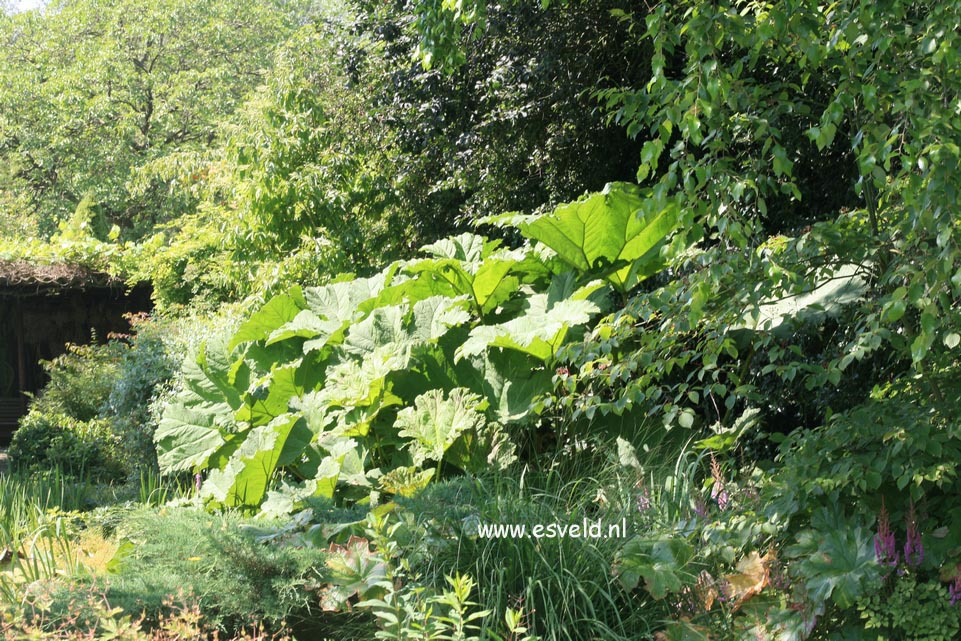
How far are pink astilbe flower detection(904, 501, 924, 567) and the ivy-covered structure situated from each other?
34.6 ft

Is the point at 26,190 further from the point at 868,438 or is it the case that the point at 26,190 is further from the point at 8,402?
the point at 868,438

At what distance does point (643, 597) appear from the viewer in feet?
10.4

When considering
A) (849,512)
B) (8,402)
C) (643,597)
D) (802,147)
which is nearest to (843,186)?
(802,147)

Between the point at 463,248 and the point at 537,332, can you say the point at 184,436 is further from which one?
the point at 537,332

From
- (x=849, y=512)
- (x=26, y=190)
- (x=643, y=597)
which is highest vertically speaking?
(x=26, y=190)

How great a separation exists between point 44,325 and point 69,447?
4262 millimetres

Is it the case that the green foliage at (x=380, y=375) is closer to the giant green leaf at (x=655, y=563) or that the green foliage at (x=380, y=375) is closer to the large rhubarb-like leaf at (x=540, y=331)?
the large rhubarb-like leaf at (x=540, y=331)

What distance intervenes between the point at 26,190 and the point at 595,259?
1784cm

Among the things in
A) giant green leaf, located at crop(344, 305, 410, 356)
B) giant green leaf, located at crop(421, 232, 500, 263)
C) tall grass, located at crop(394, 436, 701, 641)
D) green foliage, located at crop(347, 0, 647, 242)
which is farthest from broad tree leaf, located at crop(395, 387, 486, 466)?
green foliage, located at crop(347, 0, 647, 242)

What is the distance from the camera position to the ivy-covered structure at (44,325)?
466 inches

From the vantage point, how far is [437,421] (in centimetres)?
414

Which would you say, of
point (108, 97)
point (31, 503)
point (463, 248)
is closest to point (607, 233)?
point (463, 248)

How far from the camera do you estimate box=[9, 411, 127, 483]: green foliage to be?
802 cm

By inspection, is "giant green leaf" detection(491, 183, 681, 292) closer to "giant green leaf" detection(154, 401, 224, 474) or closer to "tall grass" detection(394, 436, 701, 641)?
"tall grass" detection(394, 436, 701, 641)
